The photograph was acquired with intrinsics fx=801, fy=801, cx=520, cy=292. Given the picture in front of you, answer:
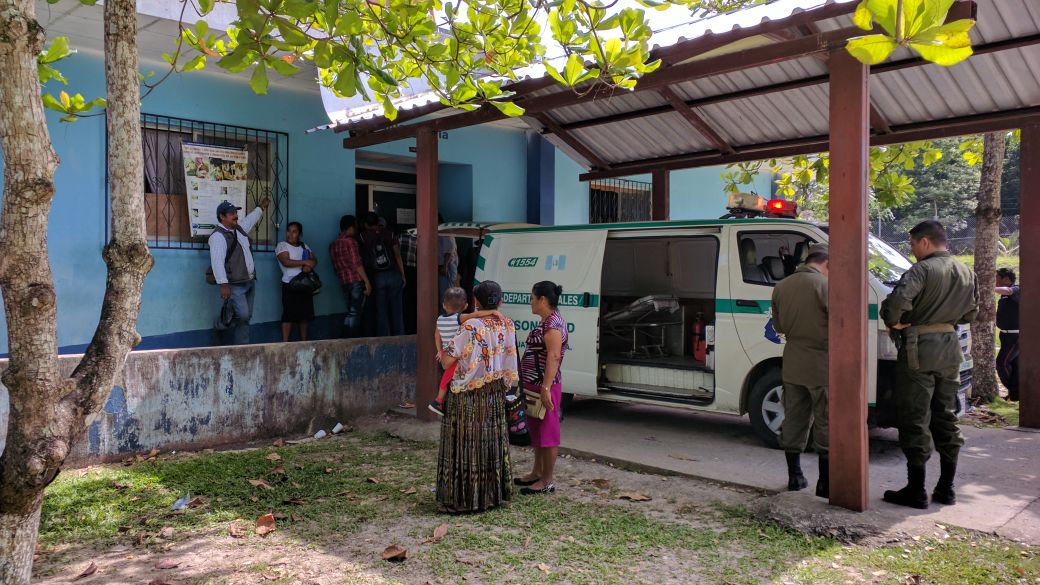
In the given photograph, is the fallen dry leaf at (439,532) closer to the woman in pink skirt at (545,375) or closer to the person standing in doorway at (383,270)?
the woman in pink skirt at (545,375)

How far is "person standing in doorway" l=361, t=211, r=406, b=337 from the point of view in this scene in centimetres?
993

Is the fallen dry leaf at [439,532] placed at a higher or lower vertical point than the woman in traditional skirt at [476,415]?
lower

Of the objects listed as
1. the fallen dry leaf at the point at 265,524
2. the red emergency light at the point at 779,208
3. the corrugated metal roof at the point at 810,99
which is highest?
the corrugated metal roof at the point at 810,99

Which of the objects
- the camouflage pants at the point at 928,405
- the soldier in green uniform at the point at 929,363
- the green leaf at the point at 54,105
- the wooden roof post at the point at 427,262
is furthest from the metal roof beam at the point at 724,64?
the green leaf at the point at 54,105

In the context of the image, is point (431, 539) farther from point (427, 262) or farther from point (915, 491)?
point (427, 262)

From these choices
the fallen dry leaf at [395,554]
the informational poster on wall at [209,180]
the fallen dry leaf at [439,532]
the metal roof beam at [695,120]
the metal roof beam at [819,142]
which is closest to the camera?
the fallen dry leaf at [395,554]

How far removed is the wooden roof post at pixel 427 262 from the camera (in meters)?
8.30

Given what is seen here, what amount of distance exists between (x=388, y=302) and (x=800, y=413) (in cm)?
587

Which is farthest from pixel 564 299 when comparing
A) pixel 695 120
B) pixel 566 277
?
pixel 695 120

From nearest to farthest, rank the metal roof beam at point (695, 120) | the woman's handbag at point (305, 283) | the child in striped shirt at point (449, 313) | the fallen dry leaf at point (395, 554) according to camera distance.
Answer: the fallen dry leaf at point (395, 554) → the child in striped shirt at point (449, 313) → the metal roof beam at point (695, 120) → the woman's handbag at point (305, 283)

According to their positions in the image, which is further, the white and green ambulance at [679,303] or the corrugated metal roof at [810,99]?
the white and green ambulance at [679,303]

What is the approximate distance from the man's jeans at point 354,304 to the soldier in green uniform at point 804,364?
5629 mm

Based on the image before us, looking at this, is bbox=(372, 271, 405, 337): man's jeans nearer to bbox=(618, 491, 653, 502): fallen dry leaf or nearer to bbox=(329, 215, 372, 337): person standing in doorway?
bbox=(329, 215, 372, 337): person standing in doorway

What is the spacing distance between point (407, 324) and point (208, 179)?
3.18m
